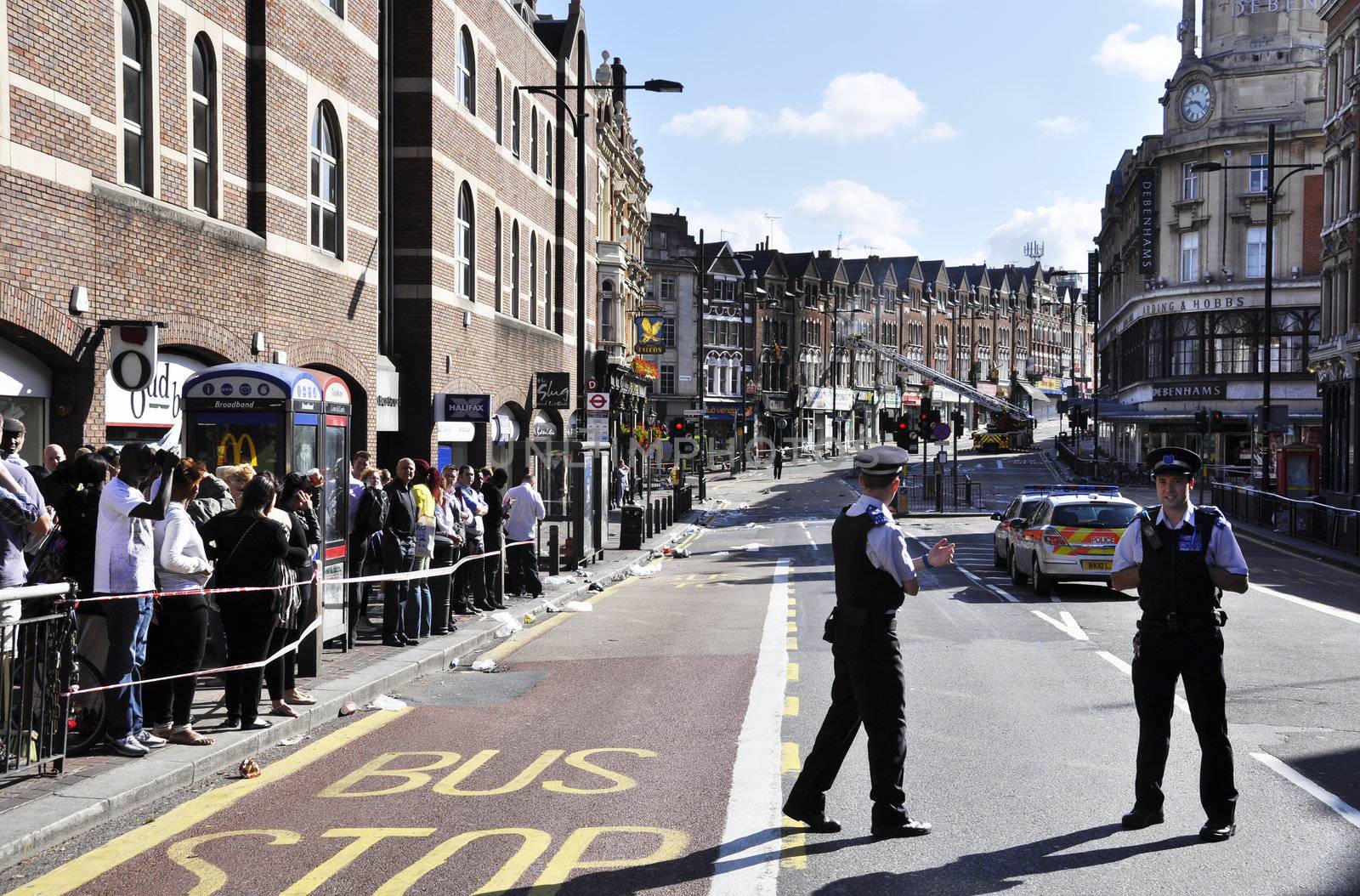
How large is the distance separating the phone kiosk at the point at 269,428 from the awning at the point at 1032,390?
465 feet

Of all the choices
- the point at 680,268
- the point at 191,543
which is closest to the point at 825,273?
the point at 680,268

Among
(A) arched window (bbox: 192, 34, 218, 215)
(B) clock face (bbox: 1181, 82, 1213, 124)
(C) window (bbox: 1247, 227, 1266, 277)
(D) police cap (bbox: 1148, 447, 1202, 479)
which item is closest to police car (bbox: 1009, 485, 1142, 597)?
(D) police cap (bbox: 1148, 447, 1202, 479)

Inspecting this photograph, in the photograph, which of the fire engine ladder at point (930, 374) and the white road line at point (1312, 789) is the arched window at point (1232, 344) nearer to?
the fire engine ladder at point (930, 374)

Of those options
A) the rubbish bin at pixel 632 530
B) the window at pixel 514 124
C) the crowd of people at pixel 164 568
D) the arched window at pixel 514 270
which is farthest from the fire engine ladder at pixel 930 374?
the crowd of people at pixel 164 568

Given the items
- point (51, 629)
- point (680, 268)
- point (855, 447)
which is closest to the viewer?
point (51, 629)

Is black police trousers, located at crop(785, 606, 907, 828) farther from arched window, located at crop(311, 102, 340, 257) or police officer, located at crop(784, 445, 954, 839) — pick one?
arched window, located at crop(311, 102, 340, 257)

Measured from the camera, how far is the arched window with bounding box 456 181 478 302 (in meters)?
29.1

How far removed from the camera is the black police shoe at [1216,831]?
6848mm

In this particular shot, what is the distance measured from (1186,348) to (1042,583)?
5356cm

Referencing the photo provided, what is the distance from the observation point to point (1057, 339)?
171 m

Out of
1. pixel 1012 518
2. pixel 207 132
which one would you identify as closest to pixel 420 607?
pixel 207 132

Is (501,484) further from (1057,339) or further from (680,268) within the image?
(1057,339)

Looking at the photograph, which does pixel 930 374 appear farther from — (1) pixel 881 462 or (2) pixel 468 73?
(1) pixel 881 462

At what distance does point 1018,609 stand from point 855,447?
97190 mm
